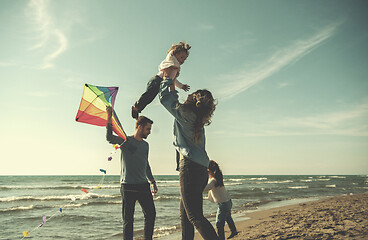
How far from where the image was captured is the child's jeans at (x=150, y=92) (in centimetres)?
239

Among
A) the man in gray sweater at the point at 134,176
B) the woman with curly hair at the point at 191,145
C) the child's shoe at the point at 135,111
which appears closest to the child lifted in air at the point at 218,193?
the man in gray sweater at the point at 134,176

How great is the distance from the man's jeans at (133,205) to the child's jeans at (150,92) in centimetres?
136

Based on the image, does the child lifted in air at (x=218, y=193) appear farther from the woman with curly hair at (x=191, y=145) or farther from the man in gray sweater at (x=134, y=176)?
the woman with curly hair at (x=191, y=145)

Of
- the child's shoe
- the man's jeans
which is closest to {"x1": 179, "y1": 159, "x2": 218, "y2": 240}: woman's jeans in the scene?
the child's shoe

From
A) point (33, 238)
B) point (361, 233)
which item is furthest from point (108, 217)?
point (361, 233)

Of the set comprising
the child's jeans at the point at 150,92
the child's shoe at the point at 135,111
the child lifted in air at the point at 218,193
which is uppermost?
the child's jeans at the point at 150,92

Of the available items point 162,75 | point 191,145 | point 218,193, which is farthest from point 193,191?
point 218,193

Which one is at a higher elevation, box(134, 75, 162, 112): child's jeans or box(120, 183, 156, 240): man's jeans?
box(134, 75, 162, 112): child's jeans

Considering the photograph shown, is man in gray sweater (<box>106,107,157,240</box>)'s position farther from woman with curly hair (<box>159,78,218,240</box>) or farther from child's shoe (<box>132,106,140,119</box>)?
woman with curly hair (<box>159,78,218,240</box>)

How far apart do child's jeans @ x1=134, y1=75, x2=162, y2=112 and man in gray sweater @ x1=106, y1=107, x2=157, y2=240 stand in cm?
81

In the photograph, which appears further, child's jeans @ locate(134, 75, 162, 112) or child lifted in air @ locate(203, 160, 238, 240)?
child lifted in air @ locate(203, 160, 238, 240)

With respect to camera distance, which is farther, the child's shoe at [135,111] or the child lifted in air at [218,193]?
the child lifted in air at [218,193]

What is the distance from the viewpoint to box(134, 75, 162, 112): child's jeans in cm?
239

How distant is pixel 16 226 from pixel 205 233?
8955 mm
